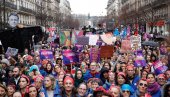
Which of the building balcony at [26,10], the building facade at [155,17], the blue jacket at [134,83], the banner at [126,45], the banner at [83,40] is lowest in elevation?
the blue jacket at [134,83]

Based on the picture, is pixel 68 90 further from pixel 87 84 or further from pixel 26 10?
pixel 26 10

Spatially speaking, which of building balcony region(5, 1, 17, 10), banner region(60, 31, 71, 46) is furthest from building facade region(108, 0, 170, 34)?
banner region(60, 31, 71, 46)

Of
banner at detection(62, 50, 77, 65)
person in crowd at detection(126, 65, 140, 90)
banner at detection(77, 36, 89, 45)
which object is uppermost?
banner at detection(77, 36, 89, 45)

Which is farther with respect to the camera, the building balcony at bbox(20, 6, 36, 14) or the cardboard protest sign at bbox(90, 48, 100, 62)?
the building balcony at bbox(20, 6, 36, 14)

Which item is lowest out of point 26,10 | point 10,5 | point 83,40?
point 83,40

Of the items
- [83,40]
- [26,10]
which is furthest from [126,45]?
[26,10]

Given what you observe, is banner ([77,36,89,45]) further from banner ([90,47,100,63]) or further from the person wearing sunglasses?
the person wearing sunglasses

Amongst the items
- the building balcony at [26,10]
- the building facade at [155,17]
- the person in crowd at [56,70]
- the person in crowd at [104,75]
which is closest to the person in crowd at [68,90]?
the person in crowd at [104,75]

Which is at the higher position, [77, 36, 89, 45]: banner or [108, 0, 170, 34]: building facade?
[108, 0, 170, 34]: building facade

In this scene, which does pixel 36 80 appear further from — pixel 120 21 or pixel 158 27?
pixel 120 21

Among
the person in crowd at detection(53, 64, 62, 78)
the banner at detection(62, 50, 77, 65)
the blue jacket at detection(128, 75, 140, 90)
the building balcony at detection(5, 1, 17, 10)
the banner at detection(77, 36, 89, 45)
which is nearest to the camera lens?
the blue jacket at detection(128, 75, 140, 90)

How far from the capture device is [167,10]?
196 feet

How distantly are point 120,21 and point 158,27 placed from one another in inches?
797

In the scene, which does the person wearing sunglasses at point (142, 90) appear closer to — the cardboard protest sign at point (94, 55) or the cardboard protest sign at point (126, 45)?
the cardboard protest sign at point (94, 55)
